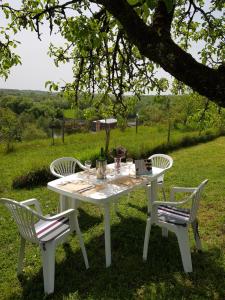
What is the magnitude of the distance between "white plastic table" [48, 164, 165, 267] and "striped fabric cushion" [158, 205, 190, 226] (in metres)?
0.49

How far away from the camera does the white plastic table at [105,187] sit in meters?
3.46

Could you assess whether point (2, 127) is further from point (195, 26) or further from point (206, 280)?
point (206, 280)

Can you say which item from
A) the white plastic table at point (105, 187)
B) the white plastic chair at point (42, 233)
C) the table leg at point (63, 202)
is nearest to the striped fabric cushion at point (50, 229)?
the white plastic chair at point (42, 233)

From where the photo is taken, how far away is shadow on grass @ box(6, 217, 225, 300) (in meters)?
2.95

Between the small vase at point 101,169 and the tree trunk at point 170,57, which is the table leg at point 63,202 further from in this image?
the tree trunk at point 170,57

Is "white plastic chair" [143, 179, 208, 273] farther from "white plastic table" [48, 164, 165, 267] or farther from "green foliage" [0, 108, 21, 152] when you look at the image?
"green foliage" [0, 108, 21, 152]

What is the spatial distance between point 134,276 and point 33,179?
164 inches

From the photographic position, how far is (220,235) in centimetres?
416

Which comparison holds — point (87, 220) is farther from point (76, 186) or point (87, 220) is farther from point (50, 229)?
point (50, 229)

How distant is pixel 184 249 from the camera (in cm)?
330

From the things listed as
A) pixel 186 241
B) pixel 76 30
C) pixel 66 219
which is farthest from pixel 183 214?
pixel 76 30

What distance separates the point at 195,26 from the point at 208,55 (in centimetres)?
52

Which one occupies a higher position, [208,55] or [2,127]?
[208,55]

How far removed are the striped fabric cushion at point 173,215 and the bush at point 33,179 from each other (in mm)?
3810
